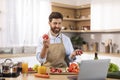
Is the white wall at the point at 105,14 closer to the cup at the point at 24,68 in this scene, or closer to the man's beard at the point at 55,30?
the man's beard at the point at 55,30

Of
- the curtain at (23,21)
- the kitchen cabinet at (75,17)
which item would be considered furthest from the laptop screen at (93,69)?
the kitchen cabinet at (75,17)

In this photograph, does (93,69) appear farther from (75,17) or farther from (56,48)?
(75,17)

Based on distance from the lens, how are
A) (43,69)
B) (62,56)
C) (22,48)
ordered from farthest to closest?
(22,48) → (62,56) → (43,69)

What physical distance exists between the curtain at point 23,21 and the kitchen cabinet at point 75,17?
0.80 m

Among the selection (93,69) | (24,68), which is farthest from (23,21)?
(93,69)

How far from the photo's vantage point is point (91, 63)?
6.48 feet

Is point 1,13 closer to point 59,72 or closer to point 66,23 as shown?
point 66,23

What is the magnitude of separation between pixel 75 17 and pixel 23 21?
2.07 metres

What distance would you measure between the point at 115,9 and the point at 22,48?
7.62 ft

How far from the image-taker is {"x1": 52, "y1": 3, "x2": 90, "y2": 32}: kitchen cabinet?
5902 mm

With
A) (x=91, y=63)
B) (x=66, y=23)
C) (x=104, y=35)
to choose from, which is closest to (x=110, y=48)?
(x=104, y=35)

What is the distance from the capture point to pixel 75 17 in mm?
6379

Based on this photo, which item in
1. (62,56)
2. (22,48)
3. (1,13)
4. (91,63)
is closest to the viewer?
(91,63)

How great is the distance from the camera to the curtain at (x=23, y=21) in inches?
179
